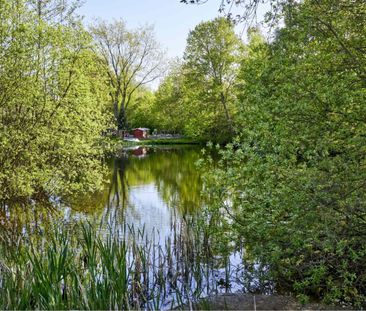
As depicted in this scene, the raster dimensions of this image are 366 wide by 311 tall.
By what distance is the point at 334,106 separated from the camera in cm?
631

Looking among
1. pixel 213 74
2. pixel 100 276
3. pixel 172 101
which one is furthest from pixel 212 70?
pixel 100 276

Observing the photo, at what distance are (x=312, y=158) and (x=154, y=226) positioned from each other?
7.04 metres

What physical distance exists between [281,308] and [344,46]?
168 inches

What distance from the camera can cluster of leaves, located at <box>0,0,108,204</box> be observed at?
13211 millimetres

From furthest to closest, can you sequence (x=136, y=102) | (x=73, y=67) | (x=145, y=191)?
(x=136, y=102) < (x=145, y=191) < (x=73, y=67)

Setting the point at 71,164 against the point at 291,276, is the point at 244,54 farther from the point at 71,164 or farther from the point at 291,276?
the point at 291,276

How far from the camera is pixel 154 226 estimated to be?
1259 cm

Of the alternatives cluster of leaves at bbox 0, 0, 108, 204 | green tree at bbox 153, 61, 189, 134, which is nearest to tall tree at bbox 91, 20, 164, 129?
green tree at bbox 153, 61, 189, 134

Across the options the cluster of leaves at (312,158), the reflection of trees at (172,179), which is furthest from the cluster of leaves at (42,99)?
the cluster of leaves at (312,158)

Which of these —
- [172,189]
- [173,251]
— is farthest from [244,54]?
[173,251]

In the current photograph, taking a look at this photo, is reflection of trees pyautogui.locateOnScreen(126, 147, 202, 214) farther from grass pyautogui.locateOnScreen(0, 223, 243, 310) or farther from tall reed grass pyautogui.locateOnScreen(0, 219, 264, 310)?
grass pyautogui.locateOnScreen(0, 223, 243, 310)

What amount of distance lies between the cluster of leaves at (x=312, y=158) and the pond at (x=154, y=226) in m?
1.07

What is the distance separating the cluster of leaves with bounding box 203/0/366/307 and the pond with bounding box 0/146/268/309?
3.50 ft

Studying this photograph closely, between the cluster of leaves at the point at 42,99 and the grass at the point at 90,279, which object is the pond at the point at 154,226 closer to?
the grass at the point at 90,279
